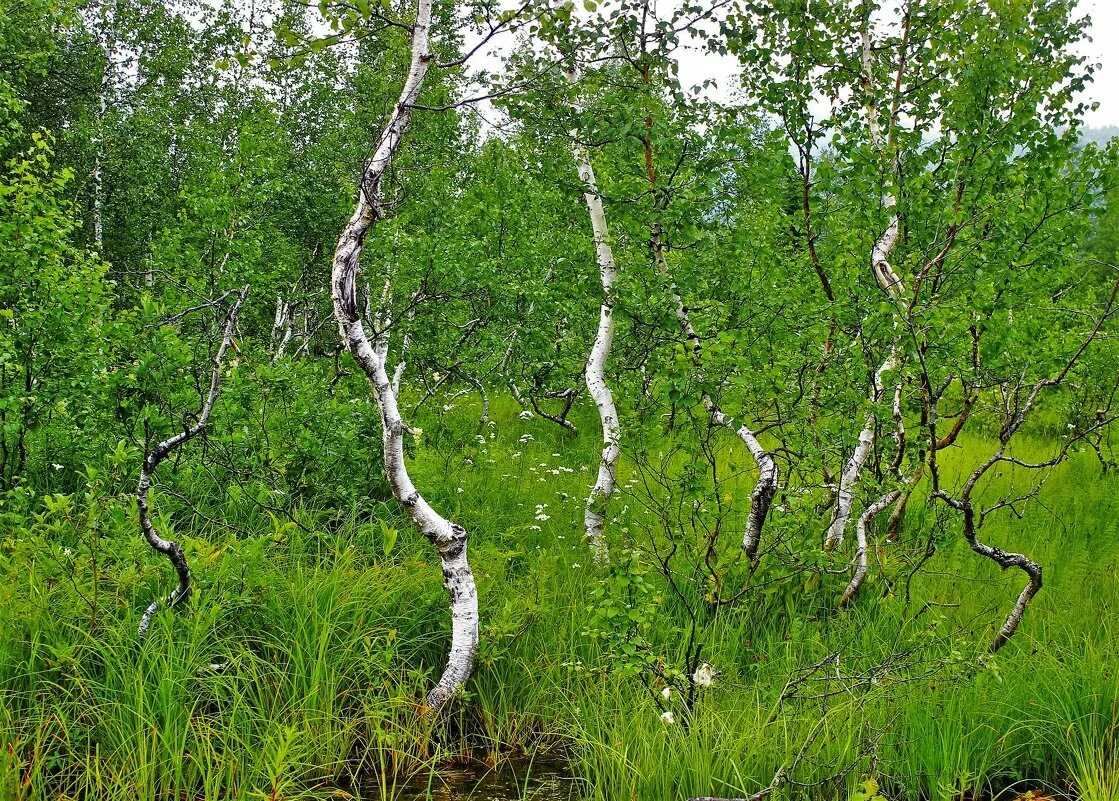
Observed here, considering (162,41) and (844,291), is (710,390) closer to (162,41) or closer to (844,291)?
(844,291)

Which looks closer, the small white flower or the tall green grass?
the tall green grass

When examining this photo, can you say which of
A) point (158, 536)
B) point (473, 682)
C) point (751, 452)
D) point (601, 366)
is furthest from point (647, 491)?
point (158, 536)

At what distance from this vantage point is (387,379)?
186 inches

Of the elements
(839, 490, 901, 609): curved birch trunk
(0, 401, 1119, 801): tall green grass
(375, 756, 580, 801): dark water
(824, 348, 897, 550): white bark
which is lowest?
(375, 756, 580, 801): dark water

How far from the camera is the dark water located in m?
4.37

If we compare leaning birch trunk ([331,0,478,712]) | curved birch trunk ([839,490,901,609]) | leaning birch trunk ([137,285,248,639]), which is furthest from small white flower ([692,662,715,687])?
leaning birch trunk ([137,285,248,639])

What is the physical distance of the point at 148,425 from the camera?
4895 millimetres

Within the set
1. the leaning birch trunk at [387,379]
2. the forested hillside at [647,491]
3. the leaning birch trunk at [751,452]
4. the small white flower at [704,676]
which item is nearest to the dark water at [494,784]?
the forested hillside at [647,491]

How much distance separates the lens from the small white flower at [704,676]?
15.7 ft

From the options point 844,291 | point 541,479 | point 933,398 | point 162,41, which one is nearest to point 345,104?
point 162,41

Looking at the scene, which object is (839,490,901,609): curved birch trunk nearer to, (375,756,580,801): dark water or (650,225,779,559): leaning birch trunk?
(650,225,779,559): leaning birch trunk

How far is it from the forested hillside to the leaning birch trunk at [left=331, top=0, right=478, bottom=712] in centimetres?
2

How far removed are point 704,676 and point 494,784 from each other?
147 cm

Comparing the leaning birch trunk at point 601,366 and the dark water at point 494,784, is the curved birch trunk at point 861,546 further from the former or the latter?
the dark water at point 494,784
